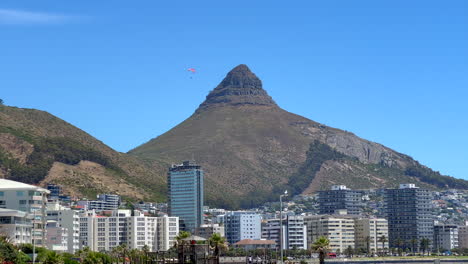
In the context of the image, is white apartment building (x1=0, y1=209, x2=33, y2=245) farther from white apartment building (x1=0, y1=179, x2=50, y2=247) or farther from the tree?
the tree

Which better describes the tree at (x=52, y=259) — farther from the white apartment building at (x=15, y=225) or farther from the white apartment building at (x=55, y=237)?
the white apartment building at (x=55, y=237)

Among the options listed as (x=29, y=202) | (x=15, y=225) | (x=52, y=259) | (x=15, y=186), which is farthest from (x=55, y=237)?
A: (x=52, y=259)

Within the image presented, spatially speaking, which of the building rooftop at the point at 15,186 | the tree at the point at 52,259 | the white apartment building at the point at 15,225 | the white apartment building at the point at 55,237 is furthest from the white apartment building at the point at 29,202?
the tree at the point at 52,259

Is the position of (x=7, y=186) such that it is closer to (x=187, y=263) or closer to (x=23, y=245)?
(x=23, y=245)

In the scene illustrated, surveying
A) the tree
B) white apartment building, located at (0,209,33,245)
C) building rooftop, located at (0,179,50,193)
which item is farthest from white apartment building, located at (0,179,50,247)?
the tree

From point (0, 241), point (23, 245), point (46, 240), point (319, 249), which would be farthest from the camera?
point (46, 240)

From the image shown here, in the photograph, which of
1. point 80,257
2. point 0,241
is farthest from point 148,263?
point 0,241
